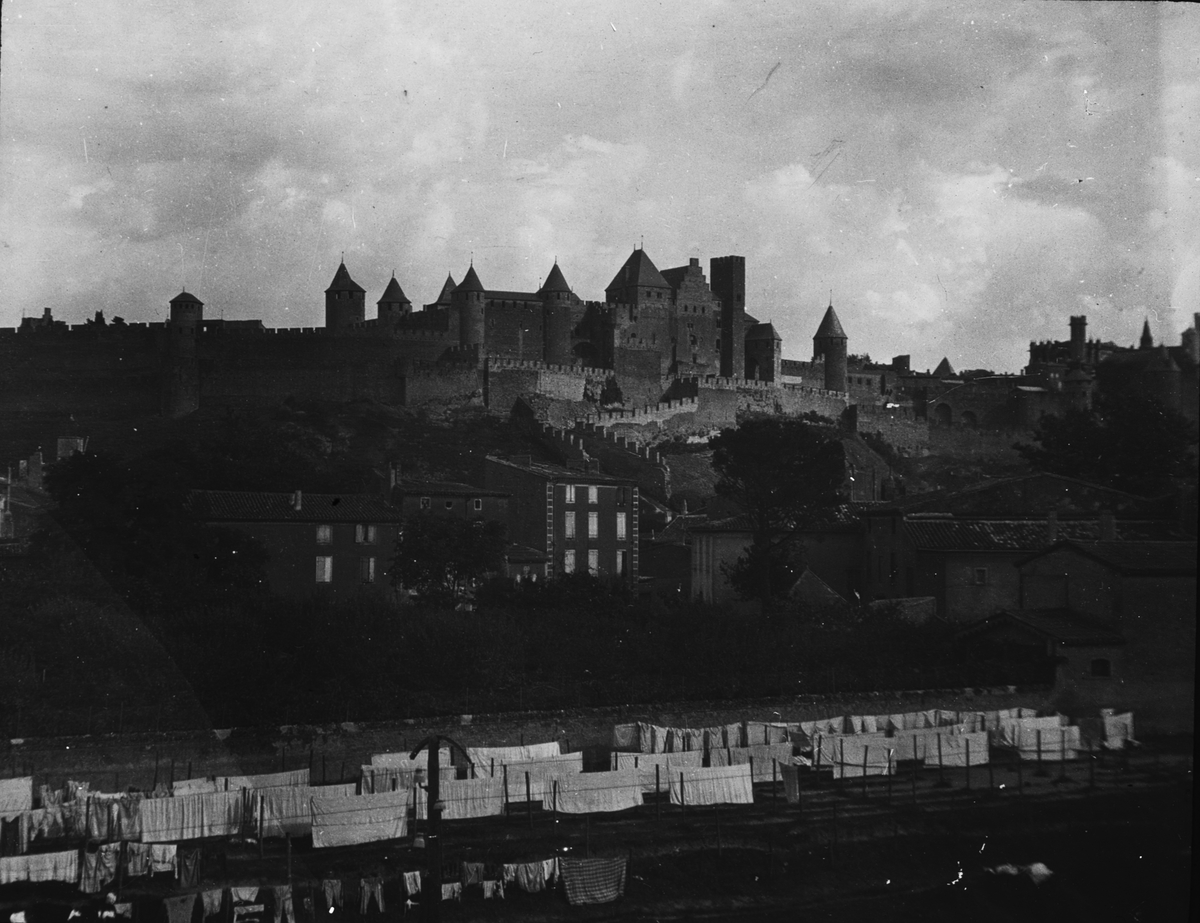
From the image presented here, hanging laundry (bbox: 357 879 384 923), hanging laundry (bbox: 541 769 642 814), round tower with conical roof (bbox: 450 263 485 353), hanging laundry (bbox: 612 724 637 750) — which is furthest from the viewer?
round tower with conical roof (bbox: 450 263 485 353)

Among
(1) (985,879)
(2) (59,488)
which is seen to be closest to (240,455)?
(2) (59,488)

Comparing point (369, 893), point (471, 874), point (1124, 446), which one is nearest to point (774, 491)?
point (1124, 446)

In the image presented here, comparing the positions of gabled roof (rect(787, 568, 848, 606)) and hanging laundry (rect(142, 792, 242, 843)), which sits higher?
gabled roof (rect(787, 568, 848, 606))

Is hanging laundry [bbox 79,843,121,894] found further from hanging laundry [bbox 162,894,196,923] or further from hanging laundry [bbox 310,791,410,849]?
hanging laundry [bbox 310,791,410,849]

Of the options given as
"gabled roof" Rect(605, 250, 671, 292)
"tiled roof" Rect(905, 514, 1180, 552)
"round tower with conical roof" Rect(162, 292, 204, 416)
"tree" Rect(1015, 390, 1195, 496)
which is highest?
"gabled roof" Rect(605, 250, 671, 292)

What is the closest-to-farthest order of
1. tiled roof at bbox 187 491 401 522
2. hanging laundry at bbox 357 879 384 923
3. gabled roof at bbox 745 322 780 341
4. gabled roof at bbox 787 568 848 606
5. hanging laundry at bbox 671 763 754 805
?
hanging laundry at bbox 357 879 384 923 → hanging laundry at bbox 671 763 754 805 → tiled roof at bbox 187 491 401 522 → gabled roof at bbox 787 568 848 606 → gabled roof at bbox 745 322 780 341

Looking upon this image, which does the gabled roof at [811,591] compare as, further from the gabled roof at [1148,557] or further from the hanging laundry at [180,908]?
the hanging laundry at [180,908]

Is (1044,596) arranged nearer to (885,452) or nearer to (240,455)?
(240,455)

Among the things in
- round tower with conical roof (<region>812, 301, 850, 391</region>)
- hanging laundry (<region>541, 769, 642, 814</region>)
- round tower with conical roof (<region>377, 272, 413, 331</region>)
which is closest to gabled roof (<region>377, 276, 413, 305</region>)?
round tower with conical roof (<region>377, 272, 413, 331</region>)
